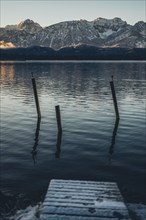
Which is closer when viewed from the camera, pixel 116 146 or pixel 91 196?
pixel 91 196

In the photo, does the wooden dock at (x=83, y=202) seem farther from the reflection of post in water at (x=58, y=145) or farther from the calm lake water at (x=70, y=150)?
the reflection of post in water at (x=58, y=145)

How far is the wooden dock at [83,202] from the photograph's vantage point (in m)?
11.9

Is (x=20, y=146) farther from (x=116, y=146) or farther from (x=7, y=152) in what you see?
(x=116, y=146)

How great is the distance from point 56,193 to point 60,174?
20.0 ft

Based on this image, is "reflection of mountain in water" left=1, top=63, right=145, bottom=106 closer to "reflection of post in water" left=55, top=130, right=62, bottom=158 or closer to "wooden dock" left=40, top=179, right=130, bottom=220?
"reflection of post in water" left=55, top=130, right=62, bottom=158

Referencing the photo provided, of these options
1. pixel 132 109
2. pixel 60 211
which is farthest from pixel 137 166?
pixel 132 109

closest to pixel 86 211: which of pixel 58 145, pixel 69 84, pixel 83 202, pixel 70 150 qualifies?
pixel 83 202

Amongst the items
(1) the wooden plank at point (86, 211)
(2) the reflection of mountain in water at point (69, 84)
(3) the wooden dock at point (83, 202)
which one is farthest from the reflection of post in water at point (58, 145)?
(2) the reflection of mountain in water at point (69, 84)

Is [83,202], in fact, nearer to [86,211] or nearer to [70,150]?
[86,211]

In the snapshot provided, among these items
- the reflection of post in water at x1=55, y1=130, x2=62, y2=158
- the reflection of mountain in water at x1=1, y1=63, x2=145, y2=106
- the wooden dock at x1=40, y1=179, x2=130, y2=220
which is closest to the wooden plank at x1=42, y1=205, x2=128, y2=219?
the wooden dock at x1=40, y1=179, x2=130, y2=220

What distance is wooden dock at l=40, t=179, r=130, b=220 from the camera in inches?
467

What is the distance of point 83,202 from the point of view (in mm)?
12875

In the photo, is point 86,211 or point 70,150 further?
point 70,150

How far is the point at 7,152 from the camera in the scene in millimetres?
23656
